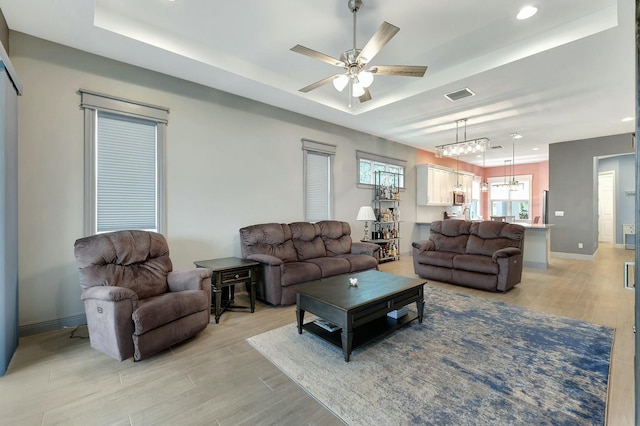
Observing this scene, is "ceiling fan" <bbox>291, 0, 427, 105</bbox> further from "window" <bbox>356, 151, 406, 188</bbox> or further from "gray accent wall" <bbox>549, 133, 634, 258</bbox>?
"gray accent wall" <bbox>549, 133, 634, 258</bbox>

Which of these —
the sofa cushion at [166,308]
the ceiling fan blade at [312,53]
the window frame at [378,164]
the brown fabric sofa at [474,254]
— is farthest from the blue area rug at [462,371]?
the window frame at [378,164]

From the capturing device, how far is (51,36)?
9.45 feet

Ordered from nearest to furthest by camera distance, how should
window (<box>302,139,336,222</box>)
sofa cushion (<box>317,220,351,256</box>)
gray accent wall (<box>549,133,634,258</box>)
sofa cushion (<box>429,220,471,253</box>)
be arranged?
sofa cushion (<box>317,220,351,256</box>) < sofa cushion (<box>429,220,471,253</box>) < window (<box>302,139,336,222</box>) < gray accent wall (<box>549,133,634,258</box>)

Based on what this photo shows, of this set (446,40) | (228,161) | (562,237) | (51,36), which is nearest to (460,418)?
(446,40)

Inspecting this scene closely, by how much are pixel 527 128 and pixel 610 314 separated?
433 centimetres

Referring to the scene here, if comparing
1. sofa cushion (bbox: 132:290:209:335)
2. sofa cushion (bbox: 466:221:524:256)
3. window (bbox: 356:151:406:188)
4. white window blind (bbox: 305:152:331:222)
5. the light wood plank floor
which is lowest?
the light wood plank floor

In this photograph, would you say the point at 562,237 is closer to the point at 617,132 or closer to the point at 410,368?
the point at 617,132

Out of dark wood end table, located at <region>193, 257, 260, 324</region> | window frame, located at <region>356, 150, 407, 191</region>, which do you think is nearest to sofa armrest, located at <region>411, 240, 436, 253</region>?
window frame, located at <region>356, 150, 407, 191</region>

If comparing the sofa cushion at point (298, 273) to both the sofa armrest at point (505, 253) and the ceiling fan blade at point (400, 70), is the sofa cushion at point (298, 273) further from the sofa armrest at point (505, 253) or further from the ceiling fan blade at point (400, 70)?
the sofa armrest at point (505, 253)

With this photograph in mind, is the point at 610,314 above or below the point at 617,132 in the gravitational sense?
below

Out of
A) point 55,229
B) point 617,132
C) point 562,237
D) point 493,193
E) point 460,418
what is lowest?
point 460,418

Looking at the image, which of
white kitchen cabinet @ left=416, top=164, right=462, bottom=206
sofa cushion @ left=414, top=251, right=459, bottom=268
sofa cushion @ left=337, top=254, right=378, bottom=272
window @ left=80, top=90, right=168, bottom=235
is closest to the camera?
window @ left=80, top=90, right=168, bottom=235

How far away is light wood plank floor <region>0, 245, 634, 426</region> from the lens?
177 centimetres

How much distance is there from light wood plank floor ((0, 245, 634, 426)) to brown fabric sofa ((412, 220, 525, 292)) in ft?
4.11
